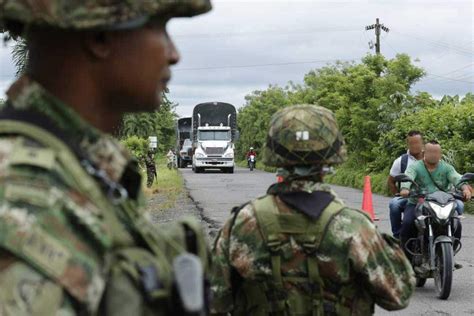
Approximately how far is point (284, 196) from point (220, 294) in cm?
45

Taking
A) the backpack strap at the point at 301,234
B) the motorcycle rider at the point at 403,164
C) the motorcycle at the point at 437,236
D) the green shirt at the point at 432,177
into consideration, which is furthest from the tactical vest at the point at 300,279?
the motorcycle rider at the point at 403,164

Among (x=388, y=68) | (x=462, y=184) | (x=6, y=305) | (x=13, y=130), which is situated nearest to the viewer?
(x=6, y=305)

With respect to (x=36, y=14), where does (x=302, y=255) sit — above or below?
below

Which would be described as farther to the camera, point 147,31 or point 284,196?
point 284,196

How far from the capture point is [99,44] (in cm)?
136

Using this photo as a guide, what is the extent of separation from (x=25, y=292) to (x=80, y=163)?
24 centimetres

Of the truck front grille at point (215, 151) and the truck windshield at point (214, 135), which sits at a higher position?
the truck windshield at point (214, 135)

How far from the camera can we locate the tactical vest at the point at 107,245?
123cm

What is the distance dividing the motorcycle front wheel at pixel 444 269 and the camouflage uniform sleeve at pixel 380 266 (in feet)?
15.7

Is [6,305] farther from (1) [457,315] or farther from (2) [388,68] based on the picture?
(2) [388,68]

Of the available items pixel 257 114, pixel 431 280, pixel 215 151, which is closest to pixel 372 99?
pixel 215 151

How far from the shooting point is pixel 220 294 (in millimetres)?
3162

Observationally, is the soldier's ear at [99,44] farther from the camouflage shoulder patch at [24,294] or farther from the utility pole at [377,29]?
the utility pole at [377,29]

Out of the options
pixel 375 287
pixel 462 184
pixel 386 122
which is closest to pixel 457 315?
pixel 462 184
